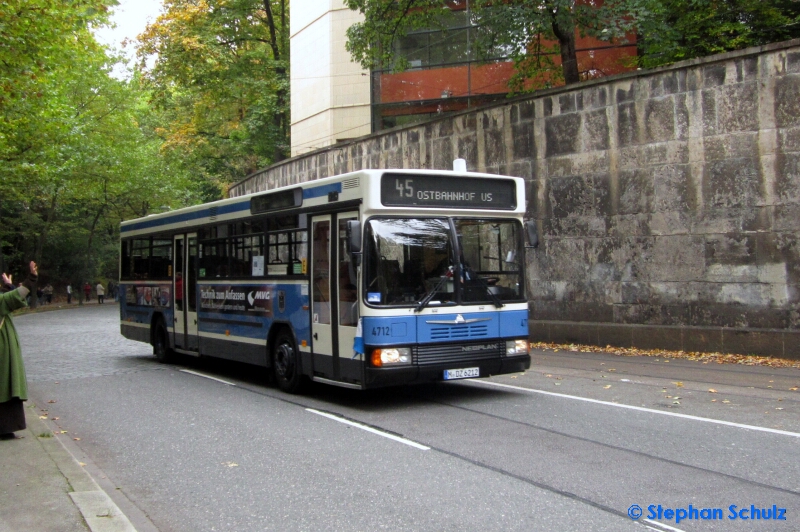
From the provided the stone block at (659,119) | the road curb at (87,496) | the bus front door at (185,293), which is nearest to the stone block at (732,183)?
the stone block at (659,119)

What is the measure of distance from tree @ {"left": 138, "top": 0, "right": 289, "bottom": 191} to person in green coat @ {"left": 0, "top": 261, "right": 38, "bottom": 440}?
86.2 ft

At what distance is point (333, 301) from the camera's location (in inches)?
379

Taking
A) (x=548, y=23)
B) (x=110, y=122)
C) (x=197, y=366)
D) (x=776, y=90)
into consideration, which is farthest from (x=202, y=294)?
(x=110, y=122)

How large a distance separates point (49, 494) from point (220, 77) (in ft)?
99.9

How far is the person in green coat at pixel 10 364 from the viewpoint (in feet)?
24.7

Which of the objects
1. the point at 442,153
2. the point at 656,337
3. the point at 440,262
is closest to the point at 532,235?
the point at 440,262

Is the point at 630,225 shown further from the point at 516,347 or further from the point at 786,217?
the point at 516,347

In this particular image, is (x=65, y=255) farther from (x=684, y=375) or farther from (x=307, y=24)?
(x=684, y=375)

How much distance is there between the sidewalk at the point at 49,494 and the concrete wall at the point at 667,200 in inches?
444

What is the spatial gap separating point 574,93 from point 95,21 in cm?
1301

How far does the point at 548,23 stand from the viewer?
16.6 metres

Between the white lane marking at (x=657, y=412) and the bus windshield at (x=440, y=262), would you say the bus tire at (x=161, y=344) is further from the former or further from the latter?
the bus windshield at (x=440, y=262)

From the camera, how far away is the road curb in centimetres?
504

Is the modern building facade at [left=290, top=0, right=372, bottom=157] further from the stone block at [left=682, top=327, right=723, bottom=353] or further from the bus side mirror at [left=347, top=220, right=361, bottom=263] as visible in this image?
the bus side mirror at [left=347, top=220, right=361, bottom=263]
